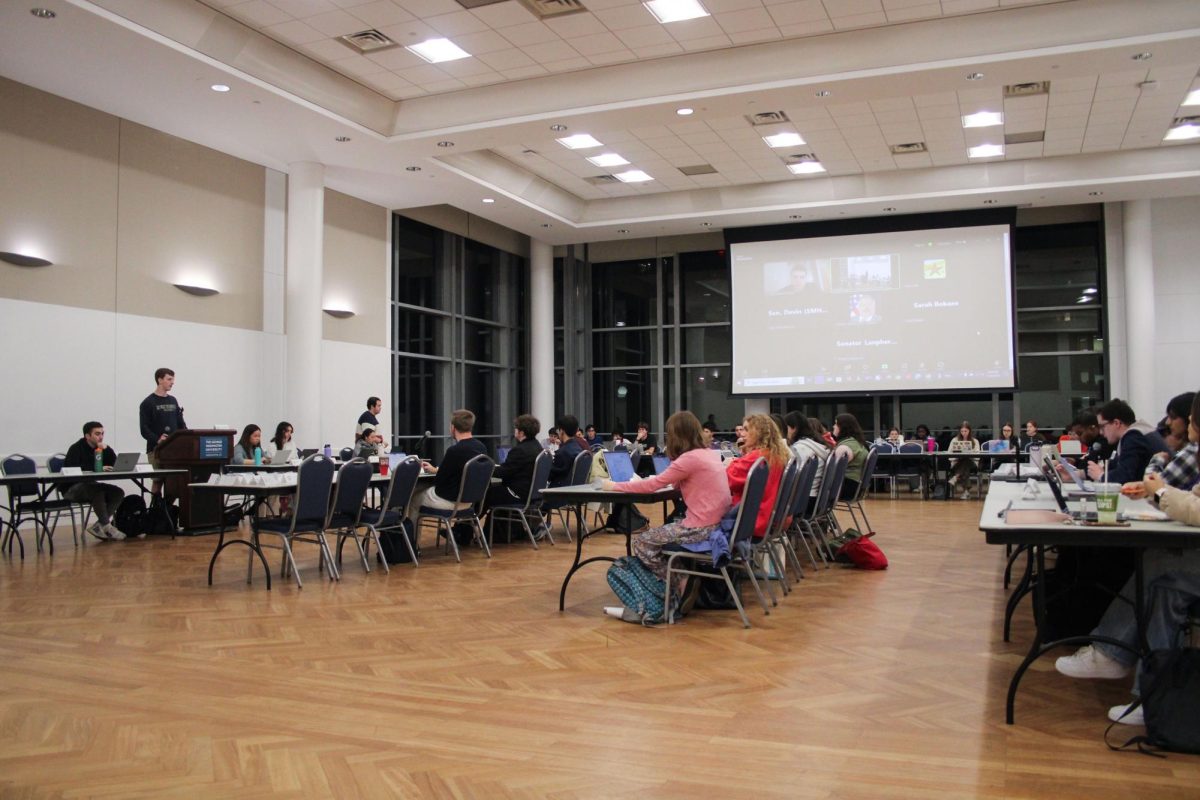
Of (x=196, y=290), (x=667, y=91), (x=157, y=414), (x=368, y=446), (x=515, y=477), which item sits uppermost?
(x=667, y=91)

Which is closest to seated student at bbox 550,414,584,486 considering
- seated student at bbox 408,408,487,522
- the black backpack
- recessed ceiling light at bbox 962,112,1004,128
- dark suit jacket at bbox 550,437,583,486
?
dark suit jacket at bbox 550,437,583,486

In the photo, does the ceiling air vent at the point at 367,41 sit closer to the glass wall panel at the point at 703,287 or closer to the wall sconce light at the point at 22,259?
the wall sconce light at the point at 22,259

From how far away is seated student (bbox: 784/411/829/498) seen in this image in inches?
265

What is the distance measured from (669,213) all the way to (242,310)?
6857 mm

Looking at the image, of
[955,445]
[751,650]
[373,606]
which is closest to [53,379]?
[373,606]

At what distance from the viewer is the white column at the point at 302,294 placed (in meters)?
11.3

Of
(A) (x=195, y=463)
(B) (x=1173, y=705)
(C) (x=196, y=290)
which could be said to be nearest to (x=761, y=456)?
(B) (x=1173, y=705)

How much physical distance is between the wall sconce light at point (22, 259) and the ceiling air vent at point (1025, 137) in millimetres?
11259

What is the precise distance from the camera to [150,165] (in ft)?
33.2

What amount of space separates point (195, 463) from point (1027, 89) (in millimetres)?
9530

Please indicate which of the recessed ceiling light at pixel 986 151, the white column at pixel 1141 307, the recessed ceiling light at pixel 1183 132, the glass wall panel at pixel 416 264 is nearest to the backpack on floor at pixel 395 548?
the glass wall panel at pixel 416 264

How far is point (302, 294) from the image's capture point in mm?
11297

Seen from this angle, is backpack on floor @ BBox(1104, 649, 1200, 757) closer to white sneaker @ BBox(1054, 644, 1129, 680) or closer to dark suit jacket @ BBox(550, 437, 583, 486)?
white sneaker @ BBox(1054, 644, 1129, 680)

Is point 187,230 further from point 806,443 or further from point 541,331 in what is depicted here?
point 806,443
